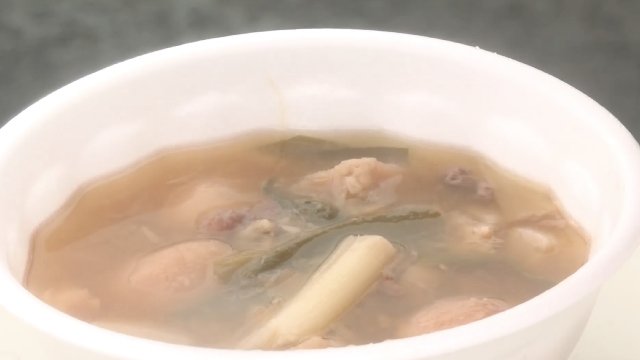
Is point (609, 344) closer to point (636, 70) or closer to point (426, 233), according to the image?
point (426, 233)

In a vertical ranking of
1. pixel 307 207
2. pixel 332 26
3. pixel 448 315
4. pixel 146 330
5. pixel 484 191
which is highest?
pixel 332 26

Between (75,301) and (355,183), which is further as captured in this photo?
(355,183)

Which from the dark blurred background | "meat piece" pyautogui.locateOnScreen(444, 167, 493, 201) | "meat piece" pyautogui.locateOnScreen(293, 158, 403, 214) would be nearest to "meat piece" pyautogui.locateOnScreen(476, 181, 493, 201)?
"meat piece" pyautogui.locateOnScreen(444, 167, 493, 201)

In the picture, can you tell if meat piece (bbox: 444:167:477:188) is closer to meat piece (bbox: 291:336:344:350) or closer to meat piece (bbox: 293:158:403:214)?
meat piece (bbox: 293:158:403:214)

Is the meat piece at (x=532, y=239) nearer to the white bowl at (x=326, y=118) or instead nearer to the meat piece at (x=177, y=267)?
the white bowl at (x=326, y=118)

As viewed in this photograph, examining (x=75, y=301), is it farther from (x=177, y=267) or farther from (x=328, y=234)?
(x=328, y=234)

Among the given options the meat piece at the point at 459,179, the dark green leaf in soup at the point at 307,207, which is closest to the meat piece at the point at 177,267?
A: the dark green leaf in soup at the point at 307,207

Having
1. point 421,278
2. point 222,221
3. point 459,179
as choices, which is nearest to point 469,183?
point 459,179
